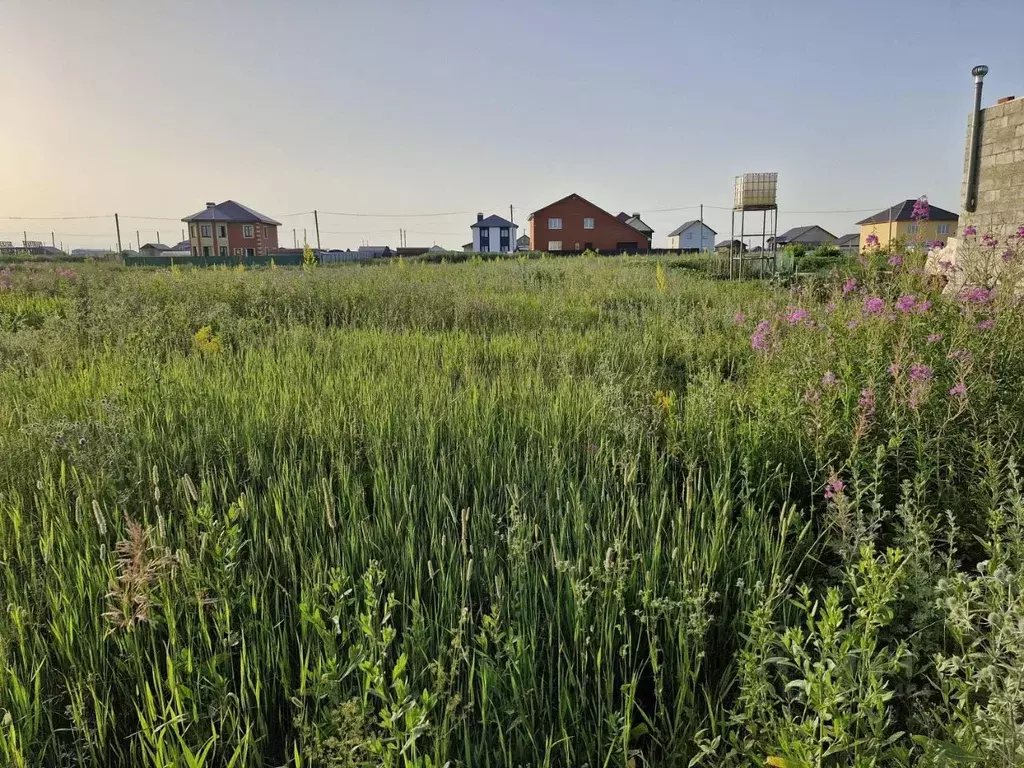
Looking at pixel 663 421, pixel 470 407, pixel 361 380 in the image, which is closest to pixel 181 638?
pixel 470 407

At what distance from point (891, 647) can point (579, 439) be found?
147cm

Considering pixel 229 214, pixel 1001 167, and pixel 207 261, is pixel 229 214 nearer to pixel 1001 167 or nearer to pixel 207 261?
pixel 207 261

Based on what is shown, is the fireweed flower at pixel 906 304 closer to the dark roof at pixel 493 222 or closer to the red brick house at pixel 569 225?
the red brick house at pixel 569 225

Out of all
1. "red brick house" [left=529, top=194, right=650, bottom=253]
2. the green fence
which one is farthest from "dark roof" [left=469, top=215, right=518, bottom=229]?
the green fence

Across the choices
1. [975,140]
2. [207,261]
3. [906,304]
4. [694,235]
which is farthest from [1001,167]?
[694,235]

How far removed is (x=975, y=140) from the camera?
8.88 metres

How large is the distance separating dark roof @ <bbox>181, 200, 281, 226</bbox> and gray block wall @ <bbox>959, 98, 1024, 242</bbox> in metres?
60.6

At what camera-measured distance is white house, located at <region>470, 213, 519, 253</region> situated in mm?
67500

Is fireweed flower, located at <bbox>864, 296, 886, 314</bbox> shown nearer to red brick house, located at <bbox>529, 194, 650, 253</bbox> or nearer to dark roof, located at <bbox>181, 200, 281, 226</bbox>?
red brick house, located at <bbox>529, 194, 650, 253</bbox>

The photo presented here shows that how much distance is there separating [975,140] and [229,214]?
202ft

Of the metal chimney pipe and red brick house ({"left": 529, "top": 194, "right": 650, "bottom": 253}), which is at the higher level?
red brick house ({"left": 529, "top": 194, "right": 650, "bottom": 253})

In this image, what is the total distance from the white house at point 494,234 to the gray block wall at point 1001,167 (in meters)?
60.2

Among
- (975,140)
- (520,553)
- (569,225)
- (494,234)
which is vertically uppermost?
(494,234)

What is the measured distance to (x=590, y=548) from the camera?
1.86 meters
